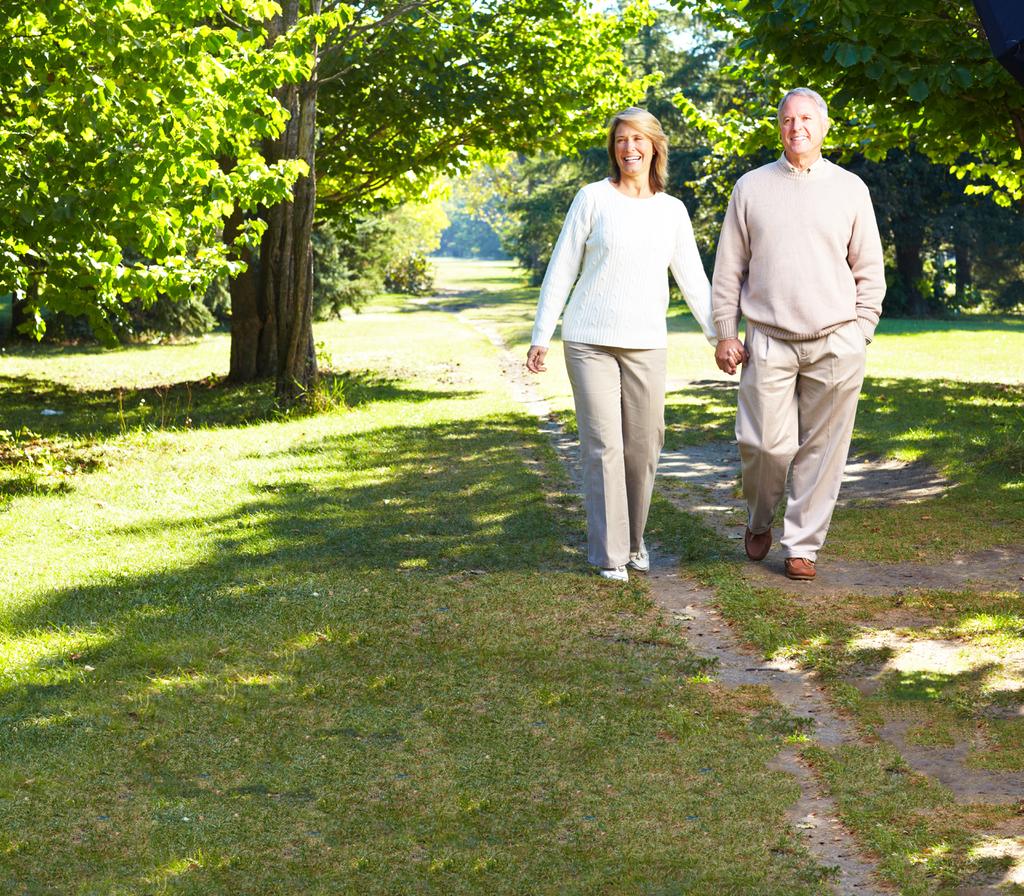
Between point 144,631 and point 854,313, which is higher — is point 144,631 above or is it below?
below

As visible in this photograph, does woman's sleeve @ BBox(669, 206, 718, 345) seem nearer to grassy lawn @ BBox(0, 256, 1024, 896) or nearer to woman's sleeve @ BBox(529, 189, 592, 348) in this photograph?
woman's sleeve @ BBox(529, 189, 592, 348)

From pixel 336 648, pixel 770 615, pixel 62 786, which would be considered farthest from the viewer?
pixel 770 615

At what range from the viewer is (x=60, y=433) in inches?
546

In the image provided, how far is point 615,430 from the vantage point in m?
6.94

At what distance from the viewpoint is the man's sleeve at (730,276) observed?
6906 millimetres

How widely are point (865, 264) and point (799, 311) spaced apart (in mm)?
440

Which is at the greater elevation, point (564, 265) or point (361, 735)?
point (564, 265)

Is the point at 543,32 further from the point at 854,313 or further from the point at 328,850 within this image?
the point at 328,850

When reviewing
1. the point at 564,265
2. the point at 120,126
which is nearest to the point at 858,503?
the point at 564,265

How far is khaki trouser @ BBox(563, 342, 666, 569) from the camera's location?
6.90 meters

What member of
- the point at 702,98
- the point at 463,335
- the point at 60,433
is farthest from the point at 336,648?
the point at 702,98

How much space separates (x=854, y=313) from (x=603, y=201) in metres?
1.46

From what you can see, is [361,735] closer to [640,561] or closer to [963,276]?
[640,561]

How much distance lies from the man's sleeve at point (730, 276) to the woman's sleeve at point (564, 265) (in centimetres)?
→ 74
